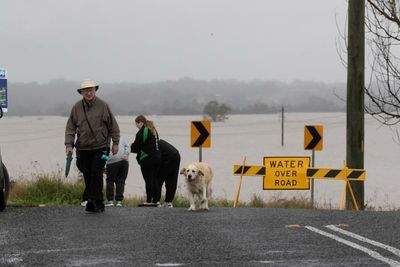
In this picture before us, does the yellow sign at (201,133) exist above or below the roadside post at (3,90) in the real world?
below

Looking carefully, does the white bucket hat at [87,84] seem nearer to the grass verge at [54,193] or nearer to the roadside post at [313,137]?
the grass verge at [54,193]

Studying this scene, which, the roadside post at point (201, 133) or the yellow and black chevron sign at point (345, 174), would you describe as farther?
the roadside post at point (201, 133)

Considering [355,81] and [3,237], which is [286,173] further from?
[3,237]

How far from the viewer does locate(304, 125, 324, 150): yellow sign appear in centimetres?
1881

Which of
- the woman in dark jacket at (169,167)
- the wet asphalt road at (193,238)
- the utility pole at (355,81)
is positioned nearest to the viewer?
the wet asphalt road at (193,238)

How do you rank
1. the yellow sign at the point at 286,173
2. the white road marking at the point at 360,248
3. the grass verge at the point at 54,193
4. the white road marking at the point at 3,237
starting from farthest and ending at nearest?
the yellow sign at the point at 286,173 < the grass verge at the point at 54,193 < the white road marking at the point at 3,237 < the white road marking at the point at 360,248

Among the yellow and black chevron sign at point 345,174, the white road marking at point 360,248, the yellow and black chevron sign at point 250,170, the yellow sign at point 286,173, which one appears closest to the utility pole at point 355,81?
the yellow and black chevron sign at point 345,174

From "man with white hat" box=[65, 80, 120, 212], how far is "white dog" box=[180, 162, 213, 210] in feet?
5.10

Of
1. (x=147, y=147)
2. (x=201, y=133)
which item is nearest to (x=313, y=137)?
(x=201, y=133)

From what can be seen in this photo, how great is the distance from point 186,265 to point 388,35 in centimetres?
1015

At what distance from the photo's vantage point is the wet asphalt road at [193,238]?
731 cm

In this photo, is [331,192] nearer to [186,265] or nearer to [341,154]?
[186,265]

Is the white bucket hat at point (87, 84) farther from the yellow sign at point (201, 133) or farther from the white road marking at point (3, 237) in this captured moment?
the yellow sign at point (201, 133)

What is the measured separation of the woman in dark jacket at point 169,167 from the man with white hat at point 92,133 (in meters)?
3.34
